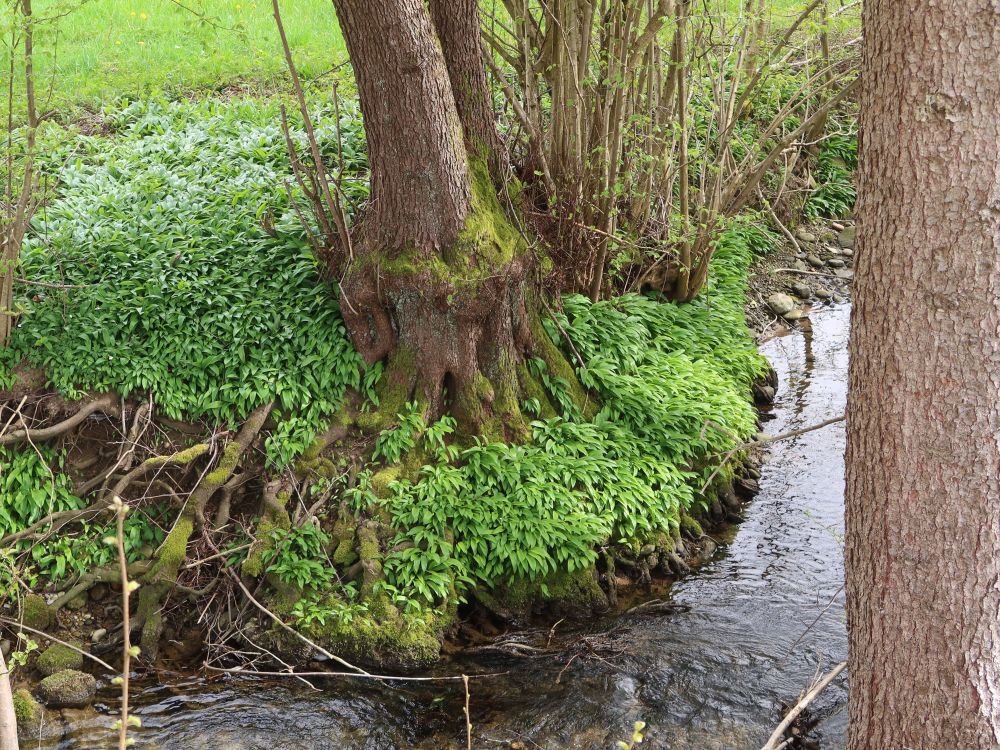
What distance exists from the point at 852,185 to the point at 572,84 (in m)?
6.69

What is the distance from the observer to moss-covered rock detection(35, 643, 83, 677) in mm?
5488

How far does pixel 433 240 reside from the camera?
649 cm

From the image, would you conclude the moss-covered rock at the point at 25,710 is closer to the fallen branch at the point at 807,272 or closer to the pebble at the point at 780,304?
the pebble at the point at 780,304

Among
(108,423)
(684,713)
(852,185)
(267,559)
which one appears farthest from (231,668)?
(852,185)

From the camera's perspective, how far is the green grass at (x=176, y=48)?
9602 millimetres

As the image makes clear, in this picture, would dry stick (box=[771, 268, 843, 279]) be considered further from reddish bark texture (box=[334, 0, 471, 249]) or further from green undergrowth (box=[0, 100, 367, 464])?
reddish bark texture (box=[334, 0, 471, 249])

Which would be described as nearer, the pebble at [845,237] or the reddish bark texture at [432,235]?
the reddish bark texture at [432,235]

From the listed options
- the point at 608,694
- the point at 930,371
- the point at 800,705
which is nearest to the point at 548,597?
the point at 608,694

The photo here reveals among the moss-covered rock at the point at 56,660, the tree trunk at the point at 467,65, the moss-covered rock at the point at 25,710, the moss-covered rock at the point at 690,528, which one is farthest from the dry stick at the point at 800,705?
the tree trunk at the point at 467,65

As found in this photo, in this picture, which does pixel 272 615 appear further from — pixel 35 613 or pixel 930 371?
pixel 930 371

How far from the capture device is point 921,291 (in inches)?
112

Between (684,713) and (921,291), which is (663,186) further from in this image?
(921,291)

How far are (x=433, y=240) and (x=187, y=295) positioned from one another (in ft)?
6.85

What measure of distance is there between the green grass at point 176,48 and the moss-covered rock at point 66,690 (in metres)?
5.84
